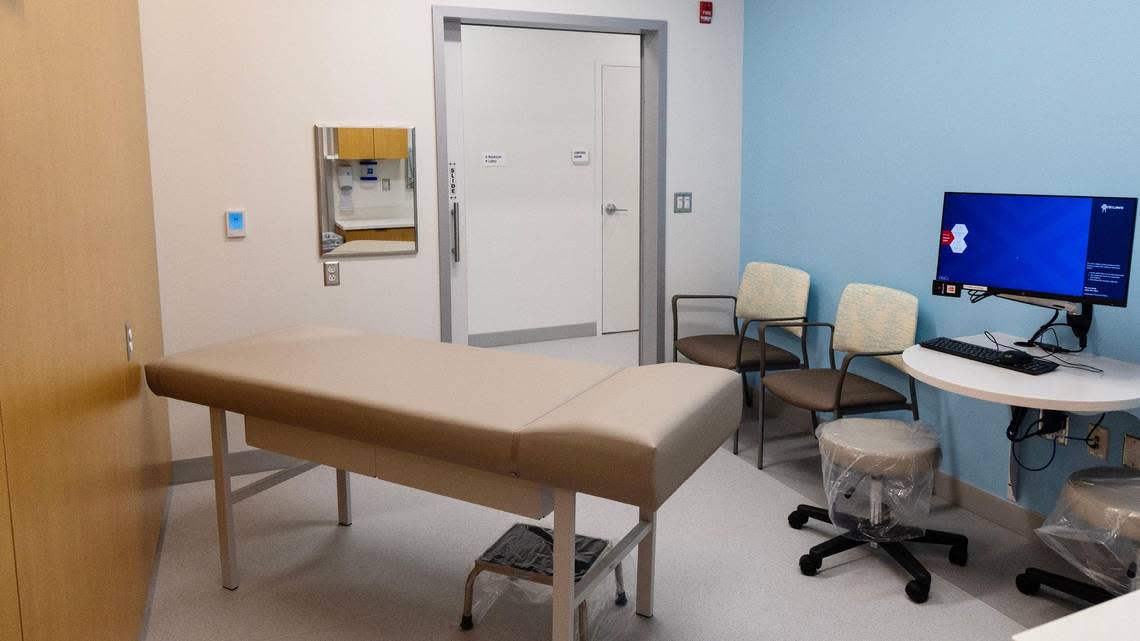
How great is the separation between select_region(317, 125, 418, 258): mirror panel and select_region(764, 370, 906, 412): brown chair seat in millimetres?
1802

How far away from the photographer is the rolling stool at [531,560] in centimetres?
261

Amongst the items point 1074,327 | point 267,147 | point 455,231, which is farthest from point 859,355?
point 267,147

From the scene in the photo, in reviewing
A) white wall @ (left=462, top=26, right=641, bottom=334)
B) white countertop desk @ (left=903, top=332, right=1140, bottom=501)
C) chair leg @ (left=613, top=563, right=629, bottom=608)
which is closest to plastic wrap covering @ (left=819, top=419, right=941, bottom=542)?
white countertop desk @ (left=903, top=332, right=1140, bottom=501)

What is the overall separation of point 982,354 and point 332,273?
2674mm

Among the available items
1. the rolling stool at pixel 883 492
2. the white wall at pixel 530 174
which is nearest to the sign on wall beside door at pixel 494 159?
the white wall at pixel 530 174

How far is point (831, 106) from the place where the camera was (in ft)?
14.1

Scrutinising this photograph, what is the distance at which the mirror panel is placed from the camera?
13.0 feet

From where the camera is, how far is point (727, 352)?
4.45 meters

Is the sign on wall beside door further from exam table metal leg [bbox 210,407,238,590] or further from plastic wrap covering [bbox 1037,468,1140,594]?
plastic wrap covering [bbox 1037,468,1140,594]

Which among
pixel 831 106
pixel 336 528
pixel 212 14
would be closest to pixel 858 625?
pixel 336 528

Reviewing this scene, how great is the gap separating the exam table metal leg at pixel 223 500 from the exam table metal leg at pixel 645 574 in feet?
4.42

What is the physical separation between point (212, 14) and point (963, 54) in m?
3.02

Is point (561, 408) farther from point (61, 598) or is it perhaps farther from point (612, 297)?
point (612, 297)

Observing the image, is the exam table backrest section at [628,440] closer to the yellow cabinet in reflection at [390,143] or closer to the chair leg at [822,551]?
the chair leg at [822,551]
